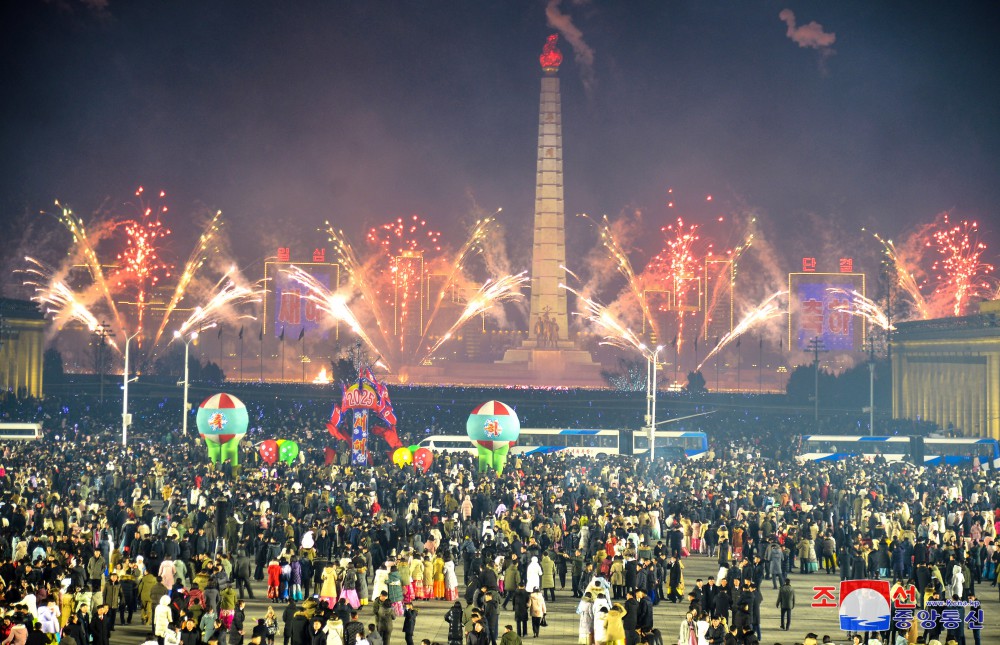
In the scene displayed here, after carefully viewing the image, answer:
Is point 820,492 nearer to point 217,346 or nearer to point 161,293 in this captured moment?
point 217,346

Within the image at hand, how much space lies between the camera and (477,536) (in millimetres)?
27328

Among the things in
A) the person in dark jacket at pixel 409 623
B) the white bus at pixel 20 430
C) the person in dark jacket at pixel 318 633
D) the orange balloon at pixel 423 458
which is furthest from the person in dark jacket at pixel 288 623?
the white bus at pixel 20 430

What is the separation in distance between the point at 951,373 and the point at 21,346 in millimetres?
46460

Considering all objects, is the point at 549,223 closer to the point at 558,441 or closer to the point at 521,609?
the point at 558,441

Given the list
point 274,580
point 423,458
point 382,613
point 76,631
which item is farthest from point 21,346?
point 76,631

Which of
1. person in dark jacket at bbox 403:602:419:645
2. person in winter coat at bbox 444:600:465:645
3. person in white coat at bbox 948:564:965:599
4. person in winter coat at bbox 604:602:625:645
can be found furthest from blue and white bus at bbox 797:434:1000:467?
person in winter coat at bbox 444:600:465:645

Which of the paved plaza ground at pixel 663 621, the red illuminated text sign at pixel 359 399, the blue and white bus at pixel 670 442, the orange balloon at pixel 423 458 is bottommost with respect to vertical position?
the paved plaza ground at pixel 663 621

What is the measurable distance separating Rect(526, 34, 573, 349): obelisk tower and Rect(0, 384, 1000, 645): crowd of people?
49334 millimetres

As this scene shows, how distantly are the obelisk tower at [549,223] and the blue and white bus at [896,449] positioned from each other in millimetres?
42759

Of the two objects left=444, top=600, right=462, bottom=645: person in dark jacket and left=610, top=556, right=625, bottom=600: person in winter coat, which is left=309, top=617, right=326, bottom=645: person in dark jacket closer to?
left=444, top=600, right=462, bottom=645: person in dark jacket

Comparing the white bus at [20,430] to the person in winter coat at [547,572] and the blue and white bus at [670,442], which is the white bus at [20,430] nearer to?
the blue and white bus at [670,442]

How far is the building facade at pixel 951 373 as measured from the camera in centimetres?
6250

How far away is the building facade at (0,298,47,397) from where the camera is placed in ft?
231

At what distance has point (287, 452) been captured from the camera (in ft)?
137
